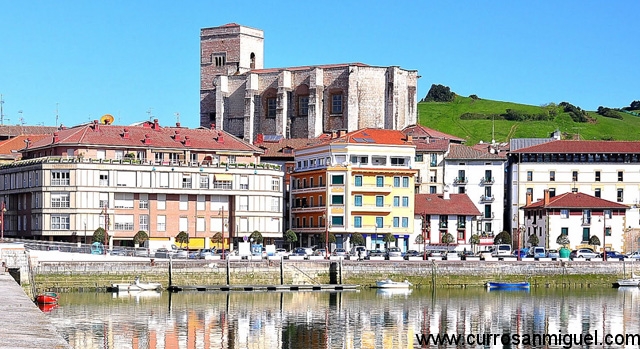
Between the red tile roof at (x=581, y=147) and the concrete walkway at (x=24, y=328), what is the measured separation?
7778 centimetres

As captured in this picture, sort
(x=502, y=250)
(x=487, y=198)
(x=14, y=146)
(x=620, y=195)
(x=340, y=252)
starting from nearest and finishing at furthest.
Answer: (x=340, y=252) < (x=502, y=250) < (x=487, y=198) < (x=620, y=195) < (x=14, y=146)

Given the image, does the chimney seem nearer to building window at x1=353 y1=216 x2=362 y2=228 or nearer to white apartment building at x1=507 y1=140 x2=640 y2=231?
white apartment building at x1=507 y1=140 x2=640 y2=231

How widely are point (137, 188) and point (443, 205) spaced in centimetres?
2768

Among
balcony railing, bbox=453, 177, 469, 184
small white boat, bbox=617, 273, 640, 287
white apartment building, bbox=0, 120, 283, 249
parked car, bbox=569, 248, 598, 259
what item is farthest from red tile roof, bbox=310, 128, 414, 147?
small white boat, bbox=617, 273, 640, 287

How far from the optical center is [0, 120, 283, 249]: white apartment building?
302 ft

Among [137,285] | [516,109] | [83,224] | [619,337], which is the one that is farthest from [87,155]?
[516,109]

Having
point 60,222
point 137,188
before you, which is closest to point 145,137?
point 137,188

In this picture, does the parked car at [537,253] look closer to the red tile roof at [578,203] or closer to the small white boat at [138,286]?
the red tile roof at [578,203]

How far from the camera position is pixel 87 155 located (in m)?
95.9

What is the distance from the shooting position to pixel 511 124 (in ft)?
552

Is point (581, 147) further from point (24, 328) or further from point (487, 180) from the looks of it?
point (24, 328)

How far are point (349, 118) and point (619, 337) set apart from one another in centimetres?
7482

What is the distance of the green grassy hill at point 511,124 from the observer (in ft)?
530

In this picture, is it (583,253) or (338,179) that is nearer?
(583,253)
